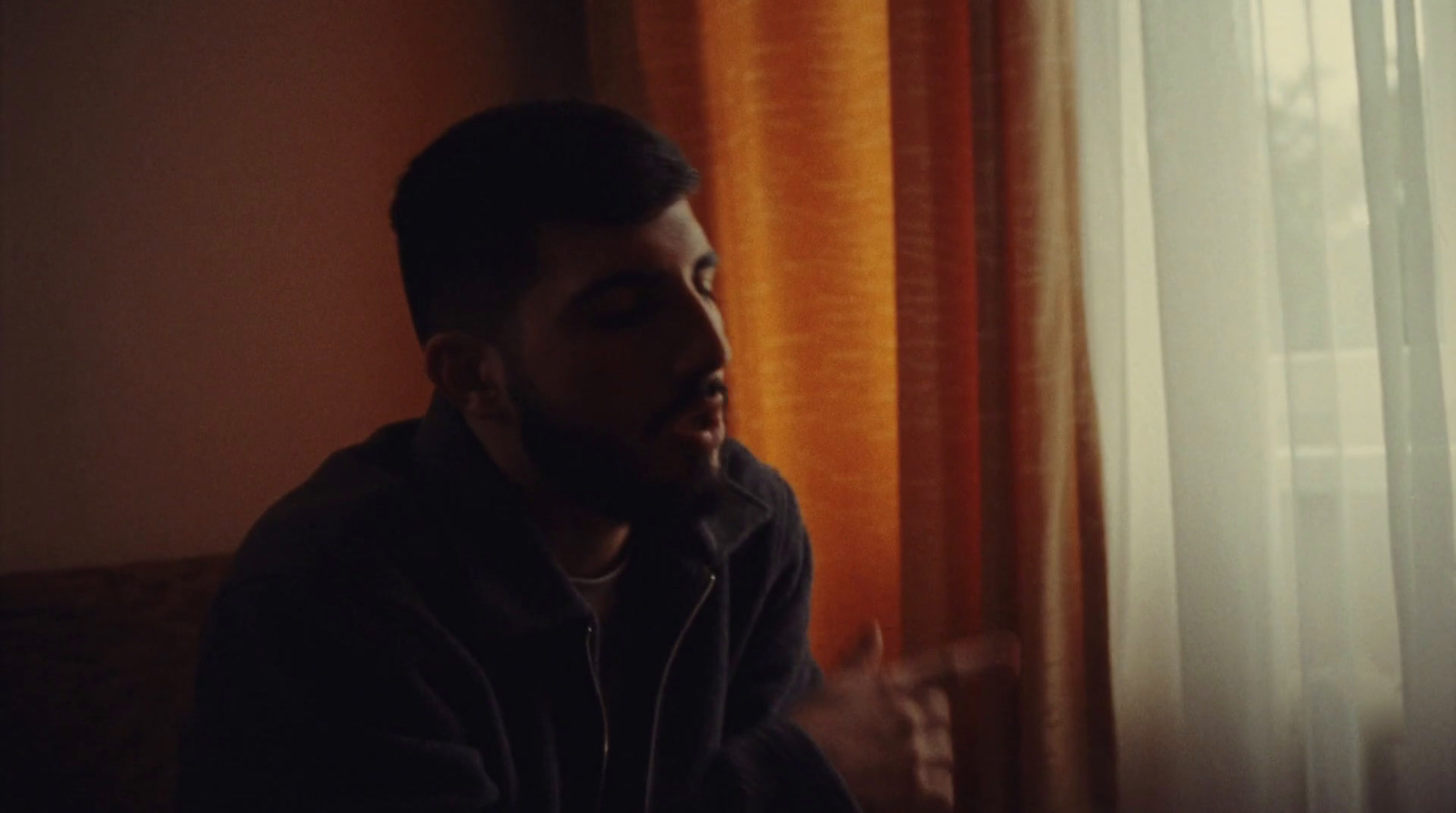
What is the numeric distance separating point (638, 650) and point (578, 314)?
310 millimetres

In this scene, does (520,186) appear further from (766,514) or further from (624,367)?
(766,514)

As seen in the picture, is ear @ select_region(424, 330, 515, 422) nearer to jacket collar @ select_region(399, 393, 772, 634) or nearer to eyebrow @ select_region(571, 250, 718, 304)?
jacket collar @ select_region(399, 393, 772, 634)

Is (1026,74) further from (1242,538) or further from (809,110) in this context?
(1242,538)

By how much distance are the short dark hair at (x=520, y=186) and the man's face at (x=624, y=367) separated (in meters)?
0.02

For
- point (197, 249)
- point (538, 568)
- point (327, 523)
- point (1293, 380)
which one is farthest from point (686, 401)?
point (197, 249)

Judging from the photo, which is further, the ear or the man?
the ear

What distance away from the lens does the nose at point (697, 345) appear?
2.86 ft

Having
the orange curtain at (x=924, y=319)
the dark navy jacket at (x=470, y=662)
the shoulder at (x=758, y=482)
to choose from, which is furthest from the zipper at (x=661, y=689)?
the orange curtain at (x=924, y=319)

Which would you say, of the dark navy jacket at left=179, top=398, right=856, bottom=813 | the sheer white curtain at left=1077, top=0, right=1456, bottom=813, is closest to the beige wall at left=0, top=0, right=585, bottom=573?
the dark navy jacket at left=179, top=398, right=856, bottom=813

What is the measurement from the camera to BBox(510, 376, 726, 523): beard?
2.92 feet

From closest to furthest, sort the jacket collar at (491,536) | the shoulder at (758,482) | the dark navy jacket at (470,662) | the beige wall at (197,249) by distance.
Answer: the dark navy jacket at (470,662) → the jacket collar at (491,536) → the shoulder at (758,482) → the beige wall at (197,249)

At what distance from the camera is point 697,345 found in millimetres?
872

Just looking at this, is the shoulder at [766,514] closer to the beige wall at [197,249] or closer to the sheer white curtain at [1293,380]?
the sheer white curtain at [1293,380]

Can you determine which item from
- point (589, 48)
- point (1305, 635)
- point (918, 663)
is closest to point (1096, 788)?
point (1305, 635)
